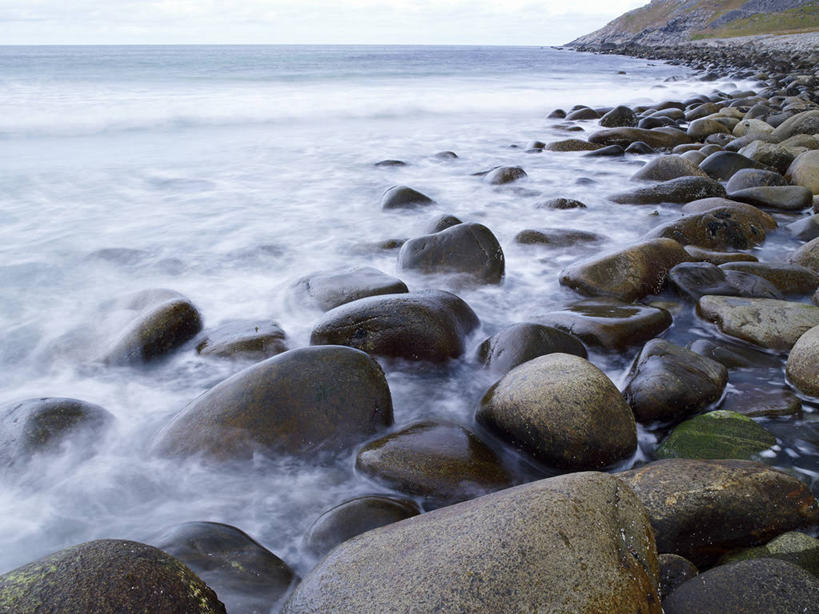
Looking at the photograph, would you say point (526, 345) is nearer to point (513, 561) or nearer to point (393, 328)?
point (393, 328)

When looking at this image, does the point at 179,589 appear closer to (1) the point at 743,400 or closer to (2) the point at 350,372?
(2) the point at 350,372

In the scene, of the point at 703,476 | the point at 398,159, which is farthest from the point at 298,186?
the point at 703,476

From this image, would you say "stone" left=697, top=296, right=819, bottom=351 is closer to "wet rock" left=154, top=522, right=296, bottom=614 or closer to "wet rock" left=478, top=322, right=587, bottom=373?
"wet rock" left=478, top=322, right=587, bottom=373

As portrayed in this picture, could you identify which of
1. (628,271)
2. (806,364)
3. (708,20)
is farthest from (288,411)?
(708,20)

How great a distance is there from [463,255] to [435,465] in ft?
7.34

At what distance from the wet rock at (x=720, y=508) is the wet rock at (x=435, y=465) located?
54 centimetres

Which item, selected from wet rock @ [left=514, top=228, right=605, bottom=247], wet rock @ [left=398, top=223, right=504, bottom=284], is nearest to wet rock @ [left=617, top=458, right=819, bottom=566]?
wet rock @ [left=398, top=223, right=504, bottom=284]

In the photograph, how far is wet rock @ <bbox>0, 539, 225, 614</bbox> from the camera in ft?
4.26

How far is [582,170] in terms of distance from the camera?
26.5 ft

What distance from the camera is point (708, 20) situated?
64.1m

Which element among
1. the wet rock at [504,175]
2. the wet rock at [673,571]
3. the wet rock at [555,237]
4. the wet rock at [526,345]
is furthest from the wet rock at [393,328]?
the wet rock at [504,175]

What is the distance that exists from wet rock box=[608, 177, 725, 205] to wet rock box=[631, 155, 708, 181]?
0.47m

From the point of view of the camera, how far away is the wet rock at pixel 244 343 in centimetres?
327

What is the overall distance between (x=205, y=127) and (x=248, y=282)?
9330mm
